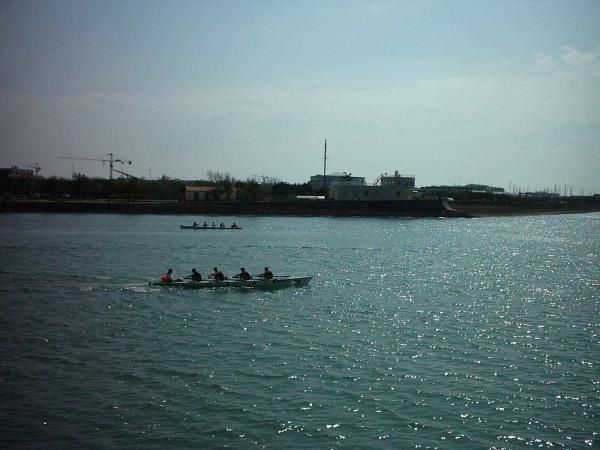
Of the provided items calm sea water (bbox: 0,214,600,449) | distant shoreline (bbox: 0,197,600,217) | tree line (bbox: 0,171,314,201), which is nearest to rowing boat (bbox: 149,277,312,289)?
calm sea water (bbox: 0,214,600,449)

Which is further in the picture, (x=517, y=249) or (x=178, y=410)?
(x=517, y=249)

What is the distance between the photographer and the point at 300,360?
2941 centimetres

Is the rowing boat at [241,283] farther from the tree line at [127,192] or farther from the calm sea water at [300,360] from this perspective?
the tree line at [127,192]

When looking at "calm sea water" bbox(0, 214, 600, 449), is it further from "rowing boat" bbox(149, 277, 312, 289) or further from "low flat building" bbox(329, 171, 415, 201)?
"low flat building" bbox(329, 171, 415, 201)

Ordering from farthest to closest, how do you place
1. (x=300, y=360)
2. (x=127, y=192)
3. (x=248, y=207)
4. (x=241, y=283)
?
(x=127, y=192) → (x=248, y=207) → (x=241, y=283) → (x=300, y=360)

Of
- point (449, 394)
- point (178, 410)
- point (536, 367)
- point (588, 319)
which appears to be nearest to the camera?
point (178, 410)

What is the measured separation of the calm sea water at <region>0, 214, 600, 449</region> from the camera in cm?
2167

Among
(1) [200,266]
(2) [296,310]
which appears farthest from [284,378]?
(1) [200,266]

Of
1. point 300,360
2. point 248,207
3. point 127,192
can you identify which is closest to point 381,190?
point 248,207

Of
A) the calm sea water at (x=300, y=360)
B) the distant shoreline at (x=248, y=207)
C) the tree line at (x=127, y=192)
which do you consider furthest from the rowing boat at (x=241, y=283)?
the tree line at (x=127, y=192)

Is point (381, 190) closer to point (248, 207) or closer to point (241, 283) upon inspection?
point (248, 207)

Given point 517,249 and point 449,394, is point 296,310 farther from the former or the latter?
point 517,249

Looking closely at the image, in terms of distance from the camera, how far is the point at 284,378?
26.8 meters

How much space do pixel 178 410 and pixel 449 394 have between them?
34.9ft
